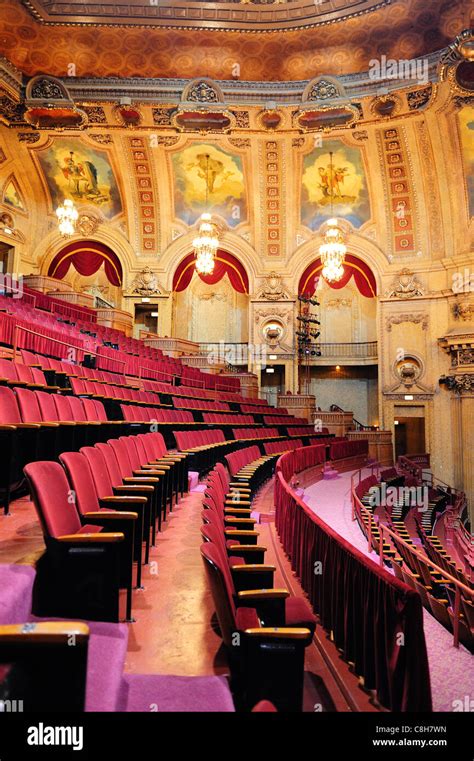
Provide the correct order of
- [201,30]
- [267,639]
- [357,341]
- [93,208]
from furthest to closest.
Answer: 1. [357,341]
2. [93,208]
3. [201,30]
4. [267,639]

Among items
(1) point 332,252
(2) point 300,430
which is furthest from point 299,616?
(1) point 332,252

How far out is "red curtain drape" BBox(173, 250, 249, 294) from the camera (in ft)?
29.8

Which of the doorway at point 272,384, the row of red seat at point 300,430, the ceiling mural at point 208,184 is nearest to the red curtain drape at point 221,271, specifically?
the ceiling mural at point 208,184

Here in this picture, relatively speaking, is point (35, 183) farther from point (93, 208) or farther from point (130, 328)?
point (130, 328)

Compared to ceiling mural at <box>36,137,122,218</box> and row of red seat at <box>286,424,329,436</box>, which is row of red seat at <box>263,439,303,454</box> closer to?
row of red seat at <box>286,424,329,436</box>

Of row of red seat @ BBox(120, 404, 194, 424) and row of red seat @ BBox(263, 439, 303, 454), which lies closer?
row of red seat @ BBox(120, 404, 194, 424)

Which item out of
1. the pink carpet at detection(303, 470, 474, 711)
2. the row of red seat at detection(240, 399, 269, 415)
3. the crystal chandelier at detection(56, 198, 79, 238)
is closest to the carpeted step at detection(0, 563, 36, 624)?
the pink carpet at detection(303, 470, 474, 711)

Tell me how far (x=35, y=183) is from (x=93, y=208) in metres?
1.04

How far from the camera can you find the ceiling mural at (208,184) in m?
8.28

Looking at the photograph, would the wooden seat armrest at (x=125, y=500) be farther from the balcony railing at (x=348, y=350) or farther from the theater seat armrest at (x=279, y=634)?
the balcony railing at (x=348, y=350)

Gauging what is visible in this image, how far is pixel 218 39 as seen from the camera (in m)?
6.74

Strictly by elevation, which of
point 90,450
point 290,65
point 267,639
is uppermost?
point 290,65

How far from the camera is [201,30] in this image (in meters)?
6.59

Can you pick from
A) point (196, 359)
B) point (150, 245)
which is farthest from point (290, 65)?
A: point (196, 359)
